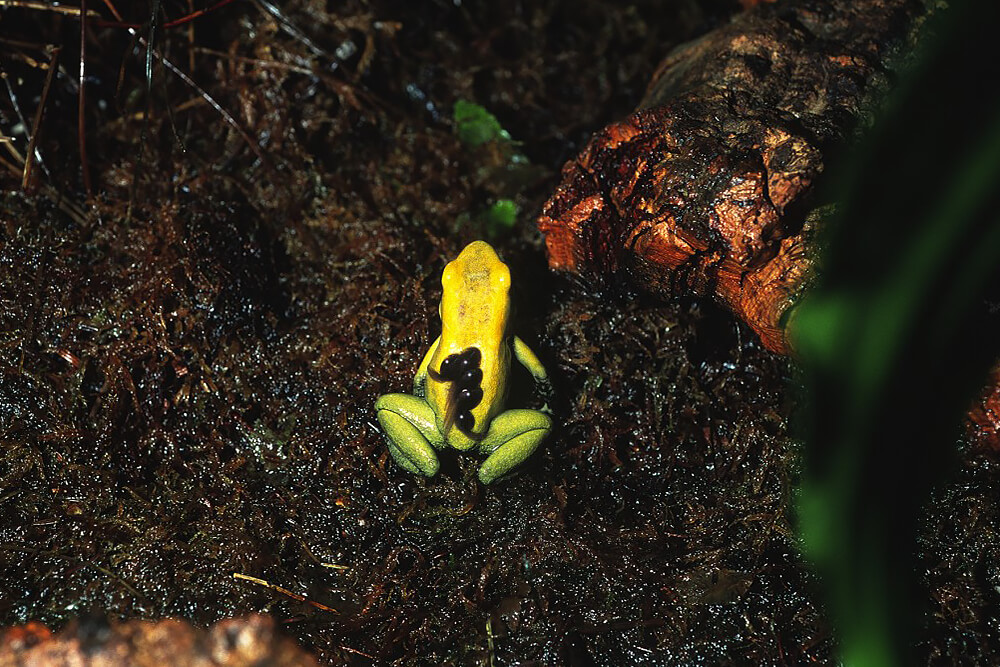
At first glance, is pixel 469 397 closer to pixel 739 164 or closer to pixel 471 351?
pixel 471 351

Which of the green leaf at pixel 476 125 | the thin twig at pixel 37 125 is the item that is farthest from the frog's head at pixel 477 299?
the thin twig at pixel 37 125

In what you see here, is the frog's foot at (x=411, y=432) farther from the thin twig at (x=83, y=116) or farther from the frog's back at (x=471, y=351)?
the thin twig at (x=83, y=116)

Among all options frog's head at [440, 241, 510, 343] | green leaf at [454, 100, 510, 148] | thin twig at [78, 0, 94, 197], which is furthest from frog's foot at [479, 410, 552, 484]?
thin twig at [78, 0, 94, 197]

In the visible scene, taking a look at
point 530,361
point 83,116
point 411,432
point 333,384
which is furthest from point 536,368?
point 83,116

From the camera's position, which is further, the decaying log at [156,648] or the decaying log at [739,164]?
the decaying log at [739,164]

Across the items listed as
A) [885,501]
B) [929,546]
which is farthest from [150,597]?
[929,546]

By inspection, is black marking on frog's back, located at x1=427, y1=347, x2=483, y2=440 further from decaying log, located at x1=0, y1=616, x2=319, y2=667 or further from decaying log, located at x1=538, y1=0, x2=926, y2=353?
decaying log, located at x1=0, y1=616, x2=319, y2=667
